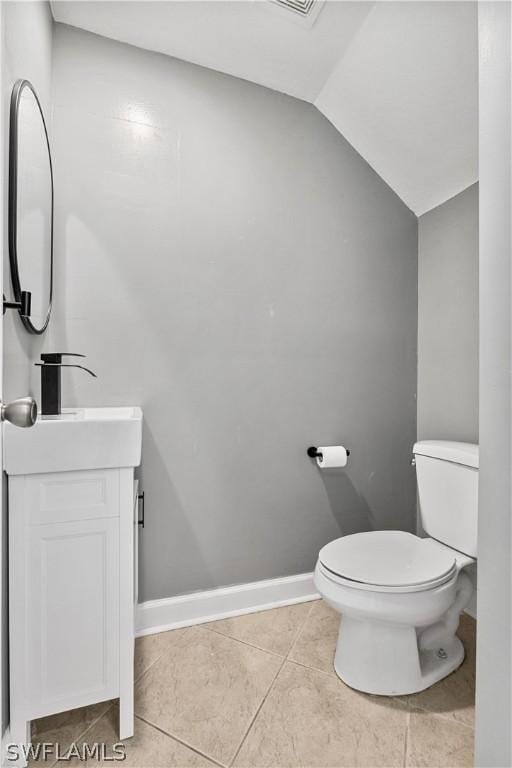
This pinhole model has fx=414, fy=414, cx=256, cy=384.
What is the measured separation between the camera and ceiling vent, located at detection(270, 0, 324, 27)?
1.48m

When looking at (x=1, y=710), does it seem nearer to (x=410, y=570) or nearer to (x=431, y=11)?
(x=410, y=570)

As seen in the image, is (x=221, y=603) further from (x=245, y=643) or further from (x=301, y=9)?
(x=301, y=9)

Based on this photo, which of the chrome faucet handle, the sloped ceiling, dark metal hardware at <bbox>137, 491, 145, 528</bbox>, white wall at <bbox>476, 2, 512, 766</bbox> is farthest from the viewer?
dark metal hardware at <bbox>137, 491, 145, 528</bbox>

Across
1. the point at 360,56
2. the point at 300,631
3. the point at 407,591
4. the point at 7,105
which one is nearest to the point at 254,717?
the point at 300,631

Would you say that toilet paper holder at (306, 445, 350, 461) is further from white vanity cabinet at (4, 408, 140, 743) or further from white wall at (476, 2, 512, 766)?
white wall at (476, 2, 512, 766)

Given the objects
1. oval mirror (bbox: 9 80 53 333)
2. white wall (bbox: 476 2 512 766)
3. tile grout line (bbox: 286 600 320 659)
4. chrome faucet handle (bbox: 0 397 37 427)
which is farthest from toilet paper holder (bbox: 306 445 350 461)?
chrome faucet handle (bbox: 0 397 37 427)

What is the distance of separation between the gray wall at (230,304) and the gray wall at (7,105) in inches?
6.3

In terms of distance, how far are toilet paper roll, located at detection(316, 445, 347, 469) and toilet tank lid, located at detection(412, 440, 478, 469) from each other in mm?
302

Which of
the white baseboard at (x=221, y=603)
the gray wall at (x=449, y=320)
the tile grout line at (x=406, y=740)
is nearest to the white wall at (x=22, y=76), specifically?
the white baseboard at (x=221, y=603)

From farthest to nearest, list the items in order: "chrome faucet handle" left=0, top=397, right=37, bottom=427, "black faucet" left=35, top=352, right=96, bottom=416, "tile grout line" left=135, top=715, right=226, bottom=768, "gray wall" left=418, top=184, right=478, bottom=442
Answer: "gray wall" left=418, top=184, right=478, bottom=442 < "black faucet" left=35, top=352, right=96, bottom=416 < "tile grout line" left=135, top=715, right=226, bottom=768 < "chrome faucet handle" left=0, top=397, right=37, bottom=427

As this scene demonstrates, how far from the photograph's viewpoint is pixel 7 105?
1.01 meters

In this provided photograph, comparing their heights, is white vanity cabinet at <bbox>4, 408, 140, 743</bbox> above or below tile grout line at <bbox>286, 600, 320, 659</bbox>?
above

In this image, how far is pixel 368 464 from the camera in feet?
6.53

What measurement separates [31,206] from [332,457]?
1427 mm
